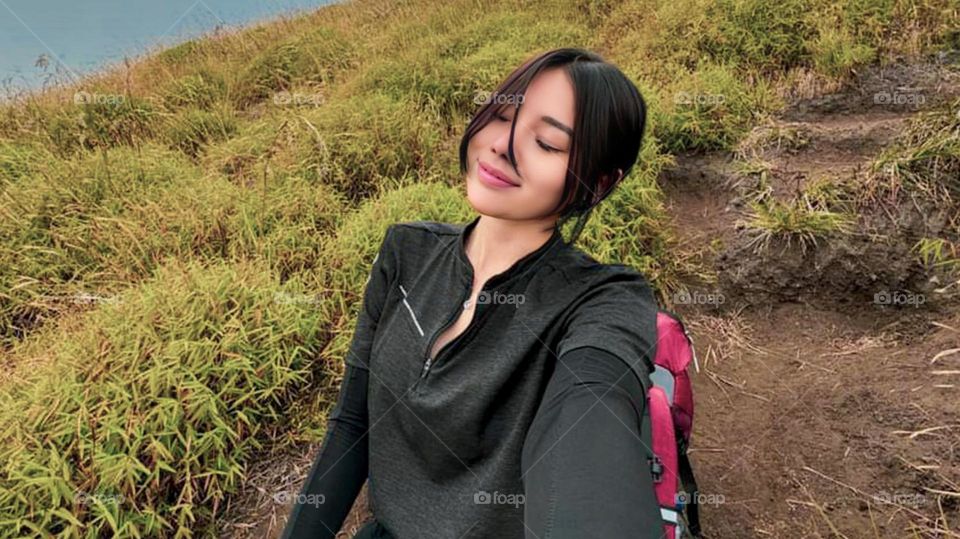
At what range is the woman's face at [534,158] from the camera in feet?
3.92

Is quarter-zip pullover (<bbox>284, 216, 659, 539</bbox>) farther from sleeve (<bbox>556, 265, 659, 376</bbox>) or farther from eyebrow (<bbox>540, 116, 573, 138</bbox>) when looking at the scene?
eyebrow (<bbox>540, 116, 573, 138</bbox>)

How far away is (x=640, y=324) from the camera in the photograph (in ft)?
3.66

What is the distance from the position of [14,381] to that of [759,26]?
590 cm

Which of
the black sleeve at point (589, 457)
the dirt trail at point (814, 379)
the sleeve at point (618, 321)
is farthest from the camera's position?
the dirt trail at point (814, 379)

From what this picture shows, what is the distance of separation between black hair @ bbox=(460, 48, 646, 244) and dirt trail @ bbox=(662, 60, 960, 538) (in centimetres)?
149

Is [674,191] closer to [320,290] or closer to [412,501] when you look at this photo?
[320,290]

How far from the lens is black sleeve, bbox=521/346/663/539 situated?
2.87 feet

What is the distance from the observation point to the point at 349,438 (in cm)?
149

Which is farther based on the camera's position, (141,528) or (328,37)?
(328,37)

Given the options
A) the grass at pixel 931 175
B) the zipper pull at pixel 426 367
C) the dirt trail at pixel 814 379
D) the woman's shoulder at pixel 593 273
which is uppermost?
the woman's shoulder at pixel 593 273

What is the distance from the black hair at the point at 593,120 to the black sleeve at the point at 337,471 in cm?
72

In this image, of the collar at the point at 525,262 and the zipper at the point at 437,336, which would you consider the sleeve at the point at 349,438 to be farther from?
the collar at the point at 525,262

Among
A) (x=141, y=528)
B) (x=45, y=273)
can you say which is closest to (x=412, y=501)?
(x=141, y=528)

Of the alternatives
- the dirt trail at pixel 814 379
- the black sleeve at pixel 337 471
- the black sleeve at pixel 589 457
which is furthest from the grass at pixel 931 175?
the black sleeve at pixel 337 471
